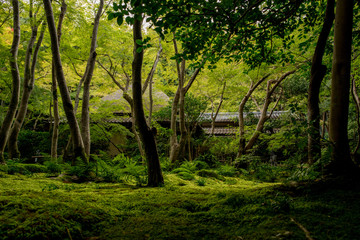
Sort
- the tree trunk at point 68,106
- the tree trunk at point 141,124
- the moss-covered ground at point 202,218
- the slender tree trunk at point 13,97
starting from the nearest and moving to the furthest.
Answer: the moss-covered ground at point 202,218
the tree trunk at point 141,124
the tree trunk at point 68,106
the slender tree trunk at point 13,97

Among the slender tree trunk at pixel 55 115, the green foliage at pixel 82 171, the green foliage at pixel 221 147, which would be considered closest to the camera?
the green foliage at pixel 82 171

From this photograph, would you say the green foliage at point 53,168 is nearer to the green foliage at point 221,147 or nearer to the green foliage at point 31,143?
the green foliage at point 221,147

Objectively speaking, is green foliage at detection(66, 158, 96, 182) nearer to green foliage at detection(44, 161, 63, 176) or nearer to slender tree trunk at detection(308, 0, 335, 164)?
green foliage at detection(44, 161, 63, 176)

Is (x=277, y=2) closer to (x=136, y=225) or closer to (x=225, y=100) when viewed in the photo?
(x=136, y=225)

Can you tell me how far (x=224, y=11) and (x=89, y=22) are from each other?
7.65m

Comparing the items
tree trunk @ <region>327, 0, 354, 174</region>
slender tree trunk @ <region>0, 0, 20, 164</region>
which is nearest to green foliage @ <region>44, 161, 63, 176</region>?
slender tree trunk @ <region>0, 0, 20, 164</region>

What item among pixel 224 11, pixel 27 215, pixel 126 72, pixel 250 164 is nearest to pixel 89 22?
pixel 126 72

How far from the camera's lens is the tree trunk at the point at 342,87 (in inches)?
94.0

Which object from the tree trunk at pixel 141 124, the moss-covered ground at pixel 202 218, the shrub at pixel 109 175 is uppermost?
the tree trunk at pixel 141 124

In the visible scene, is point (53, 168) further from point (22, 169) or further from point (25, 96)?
point (25, 96)

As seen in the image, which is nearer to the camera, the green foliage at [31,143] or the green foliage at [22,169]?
the green foliage at [22,169]

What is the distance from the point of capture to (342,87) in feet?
7.88

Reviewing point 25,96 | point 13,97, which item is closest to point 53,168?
point 13,97

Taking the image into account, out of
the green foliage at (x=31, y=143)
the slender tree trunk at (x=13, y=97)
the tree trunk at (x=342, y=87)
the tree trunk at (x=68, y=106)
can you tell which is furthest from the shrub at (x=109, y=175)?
the green foliage at (x=31, y=143)
